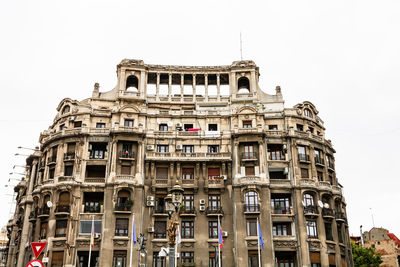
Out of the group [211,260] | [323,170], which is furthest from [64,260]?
[323,170]

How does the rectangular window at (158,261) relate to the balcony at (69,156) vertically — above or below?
below

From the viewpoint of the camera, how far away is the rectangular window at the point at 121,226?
43.6 m

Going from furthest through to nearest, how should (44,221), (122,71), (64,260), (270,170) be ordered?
(122,71) < (270,170) < (44,221) < (64,260)

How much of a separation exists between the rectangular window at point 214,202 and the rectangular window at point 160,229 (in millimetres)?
5609

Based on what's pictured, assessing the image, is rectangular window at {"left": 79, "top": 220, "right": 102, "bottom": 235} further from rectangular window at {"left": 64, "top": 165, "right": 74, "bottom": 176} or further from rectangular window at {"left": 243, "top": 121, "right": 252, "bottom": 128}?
rectangular window at {"left": 243, "top": 121, "right": 252, "bottom": 128}

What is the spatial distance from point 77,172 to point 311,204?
27551 mm

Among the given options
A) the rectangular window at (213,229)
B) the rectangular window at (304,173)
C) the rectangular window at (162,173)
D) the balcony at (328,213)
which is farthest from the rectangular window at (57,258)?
the balcony at (328,213)

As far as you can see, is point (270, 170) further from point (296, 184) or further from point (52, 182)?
point (52, 182)

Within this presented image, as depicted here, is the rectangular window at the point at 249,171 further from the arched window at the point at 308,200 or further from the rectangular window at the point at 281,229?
the arched window at the point at 308,200

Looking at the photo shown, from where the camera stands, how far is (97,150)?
160 ft

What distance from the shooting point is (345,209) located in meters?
54.9

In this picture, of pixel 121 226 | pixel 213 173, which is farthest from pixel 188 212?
pixel 121 226

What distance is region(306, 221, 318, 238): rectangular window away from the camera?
44797mm

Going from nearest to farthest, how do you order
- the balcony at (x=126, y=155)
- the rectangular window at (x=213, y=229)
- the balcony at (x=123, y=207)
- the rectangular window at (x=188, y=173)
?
1. the balcony at (x=123, y=207)
2. the rectangular window at (x=213, y=229)
3. the balcony at (x=126, y=155)
4. the rectangular window at (x=188, y=173)
